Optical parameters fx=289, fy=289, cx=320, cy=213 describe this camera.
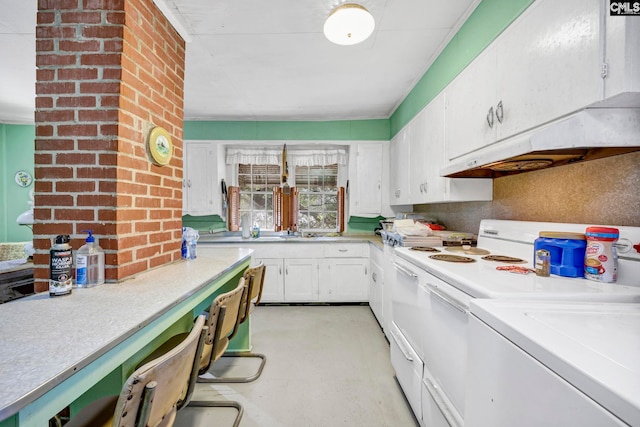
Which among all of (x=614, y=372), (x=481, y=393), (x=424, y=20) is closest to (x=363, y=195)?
(x=424, y=20)

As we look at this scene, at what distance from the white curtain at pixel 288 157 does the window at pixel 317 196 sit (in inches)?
4.9

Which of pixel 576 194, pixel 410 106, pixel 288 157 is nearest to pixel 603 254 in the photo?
pixel 576 194

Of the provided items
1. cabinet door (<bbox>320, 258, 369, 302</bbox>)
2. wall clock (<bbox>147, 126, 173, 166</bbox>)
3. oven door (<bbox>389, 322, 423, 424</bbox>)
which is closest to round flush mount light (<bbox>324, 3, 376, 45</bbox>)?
wall clock (<bbox>147, 126, 173, 166</bbox>)

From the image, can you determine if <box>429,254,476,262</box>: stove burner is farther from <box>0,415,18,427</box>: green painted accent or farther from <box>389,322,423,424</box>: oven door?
<box>0,415,18,427</box>: green painted accent

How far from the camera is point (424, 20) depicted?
2.03 metres

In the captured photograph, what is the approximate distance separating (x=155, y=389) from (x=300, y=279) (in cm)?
290

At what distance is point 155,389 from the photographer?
0.80 meters

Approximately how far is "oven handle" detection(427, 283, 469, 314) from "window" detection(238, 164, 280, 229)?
3.36 metres

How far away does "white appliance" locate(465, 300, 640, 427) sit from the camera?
51cm

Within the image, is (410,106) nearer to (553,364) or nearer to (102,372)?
(553,364)

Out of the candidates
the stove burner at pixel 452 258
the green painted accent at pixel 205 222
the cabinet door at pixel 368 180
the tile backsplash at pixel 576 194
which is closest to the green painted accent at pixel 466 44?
the tile backsplash at pixel 576 194

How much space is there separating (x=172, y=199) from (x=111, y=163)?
21.0 inches

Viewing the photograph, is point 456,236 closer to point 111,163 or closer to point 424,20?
point 424,20

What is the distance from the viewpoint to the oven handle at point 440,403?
3.79ft
